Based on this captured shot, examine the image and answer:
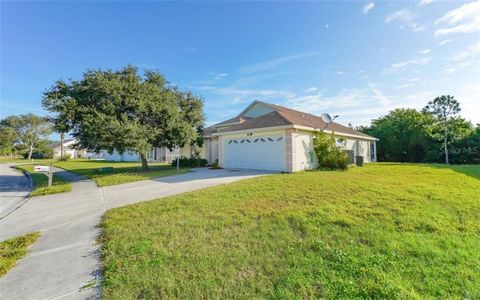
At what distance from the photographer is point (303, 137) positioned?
43.0 ft

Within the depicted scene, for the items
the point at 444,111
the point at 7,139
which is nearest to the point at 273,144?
the point at 444,111

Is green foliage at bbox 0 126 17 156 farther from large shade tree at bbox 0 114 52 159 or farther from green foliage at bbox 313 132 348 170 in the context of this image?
green foliage at bbox 313 132 348 170

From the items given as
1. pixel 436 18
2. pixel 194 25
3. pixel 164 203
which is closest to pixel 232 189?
pixel 164 203

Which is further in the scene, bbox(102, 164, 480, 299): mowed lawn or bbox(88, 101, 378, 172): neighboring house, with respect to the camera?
bbox(88, 101, 378, 172): neighboring house

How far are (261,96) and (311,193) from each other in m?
17.4

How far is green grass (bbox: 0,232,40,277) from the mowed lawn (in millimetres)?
1397

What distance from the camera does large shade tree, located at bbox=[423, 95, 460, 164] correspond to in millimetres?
24484

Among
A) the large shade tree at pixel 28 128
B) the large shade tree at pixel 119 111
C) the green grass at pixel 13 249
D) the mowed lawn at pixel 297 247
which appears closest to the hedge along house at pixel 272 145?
the large shade tree at pixel 119 111

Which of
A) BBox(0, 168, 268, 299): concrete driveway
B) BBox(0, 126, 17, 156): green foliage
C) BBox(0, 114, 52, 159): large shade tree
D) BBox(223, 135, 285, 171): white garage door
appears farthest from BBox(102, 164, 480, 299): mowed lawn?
BBox(0, 126, 17, 156): green foliage

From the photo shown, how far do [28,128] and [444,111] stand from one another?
76303 mm

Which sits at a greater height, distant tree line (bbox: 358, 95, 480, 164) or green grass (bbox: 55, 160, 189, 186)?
distant tree line (bbox: 358, 95, 480, 164)

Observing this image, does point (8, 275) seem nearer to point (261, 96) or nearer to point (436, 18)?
point (436, 18)

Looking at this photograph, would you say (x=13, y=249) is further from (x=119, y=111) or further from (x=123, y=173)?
(x=123, y=173)

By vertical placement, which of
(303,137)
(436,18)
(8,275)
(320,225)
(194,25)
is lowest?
(8,275)
